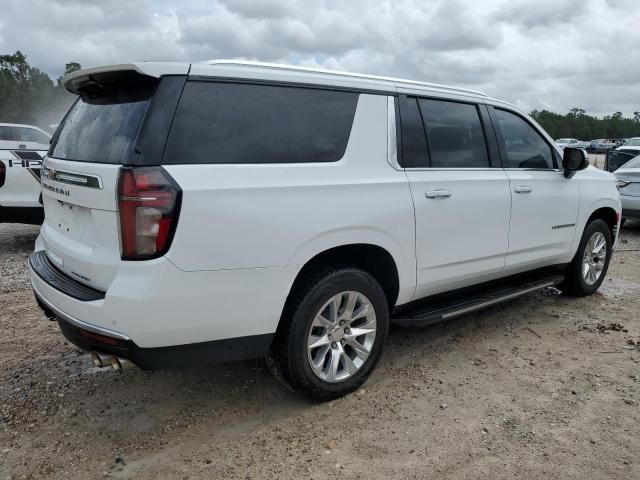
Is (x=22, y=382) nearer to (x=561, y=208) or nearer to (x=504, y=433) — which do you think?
(x=504, y=433)

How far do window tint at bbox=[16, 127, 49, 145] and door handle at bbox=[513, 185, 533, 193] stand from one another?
923cm

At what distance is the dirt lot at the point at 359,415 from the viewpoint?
2.73 meters

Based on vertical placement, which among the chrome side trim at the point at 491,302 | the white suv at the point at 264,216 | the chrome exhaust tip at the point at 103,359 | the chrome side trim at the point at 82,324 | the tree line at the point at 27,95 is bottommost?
the chrome side trim at the point at 491,302

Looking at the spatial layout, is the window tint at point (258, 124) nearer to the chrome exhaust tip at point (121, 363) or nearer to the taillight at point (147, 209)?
the taillight at point (147, 209)

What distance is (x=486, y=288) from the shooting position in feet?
14.2

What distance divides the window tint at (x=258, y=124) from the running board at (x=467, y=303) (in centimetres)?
121

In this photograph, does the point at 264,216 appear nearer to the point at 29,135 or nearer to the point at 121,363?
the point at 121,363

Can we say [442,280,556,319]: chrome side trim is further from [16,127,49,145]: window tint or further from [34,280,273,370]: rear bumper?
[16,127,49,145]: window tint

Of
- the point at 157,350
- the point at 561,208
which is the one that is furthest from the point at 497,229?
the point at 157,350

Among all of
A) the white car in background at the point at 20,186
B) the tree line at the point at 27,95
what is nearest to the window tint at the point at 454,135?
the white car in background at the point at 20,186

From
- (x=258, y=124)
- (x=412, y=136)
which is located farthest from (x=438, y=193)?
(x=258, y=124)

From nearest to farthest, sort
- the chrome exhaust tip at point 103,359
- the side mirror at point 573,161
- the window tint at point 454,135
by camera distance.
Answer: the chrome exhaust tip at point 103,359 → the window tint at point 454,135 → the side mirror at point 573,161

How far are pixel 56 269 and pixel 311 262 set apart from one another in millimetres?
1445

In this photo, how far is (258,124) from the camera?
285cm
